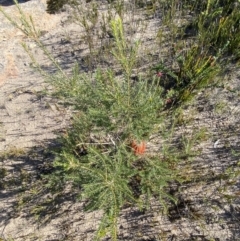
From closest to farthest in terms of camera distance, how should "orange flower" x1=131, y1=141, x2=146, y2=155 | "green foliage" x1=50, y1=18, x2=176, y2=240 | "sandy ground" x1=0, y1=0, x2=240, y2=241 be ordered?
"green foliage" x1=50, y1=18, x2=176, y2=240
"sandy ground" x1=0, y1=0, x2=240, y2=241
"orange flower" x1=131, y1=141, x2=146, y2=155

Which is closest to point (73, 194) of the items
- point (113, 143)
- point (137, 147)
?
point (113, 143)

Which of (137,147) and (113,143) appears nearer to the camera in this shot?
(113,143)

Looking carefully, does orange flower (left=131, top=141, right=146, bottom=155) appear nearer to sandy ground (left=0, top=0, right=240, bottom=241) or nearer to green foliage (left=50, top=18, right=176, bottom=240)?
green foliage (left=50, top=18, right=176, bottom=240)

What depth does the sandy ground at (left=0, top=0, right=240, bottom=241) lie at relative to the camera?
8.70 ft

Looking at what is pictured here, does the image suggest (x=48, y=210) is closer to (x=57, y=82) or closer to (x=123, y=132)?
(x=123, y=132)

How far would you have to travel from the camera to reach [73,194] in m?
2.93

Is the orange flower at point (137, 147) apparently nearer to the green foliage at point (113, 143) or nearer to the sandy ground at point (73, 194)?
the green foliage at point (113, 143)

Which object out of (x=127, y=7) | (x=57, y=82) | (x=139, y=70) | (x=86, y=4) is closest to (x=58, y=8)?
(x=86, y=4)

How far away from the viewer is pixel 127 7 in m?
4.80

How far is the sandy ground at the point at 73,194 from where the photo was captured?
104 inches

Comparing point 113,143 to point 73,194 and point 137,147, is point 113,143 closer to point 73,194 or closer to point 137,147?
point 137,147

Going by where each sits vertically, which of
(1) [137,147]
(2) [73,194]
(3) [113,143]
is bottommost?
(2) [73,194]

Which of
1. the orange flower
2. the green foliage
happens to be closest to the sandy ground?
the green foliage

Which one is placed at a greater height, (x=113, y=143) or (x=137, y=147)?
(x=113, y=143)
